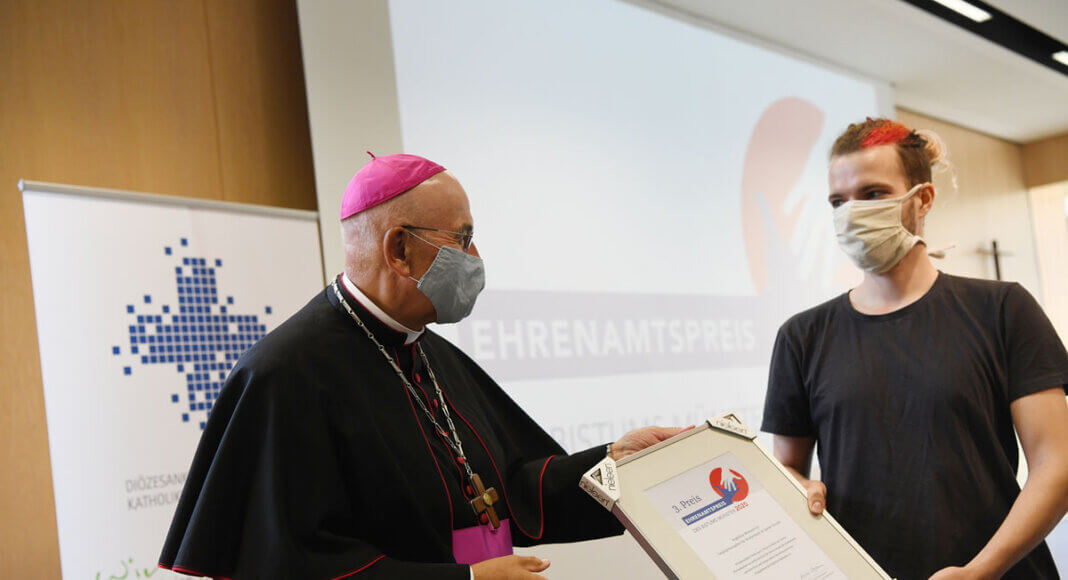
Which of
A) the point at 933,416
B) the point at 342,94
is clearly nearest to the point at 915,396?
the point at 933,416

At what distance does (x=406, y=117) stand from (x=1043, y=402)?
2.38 meters

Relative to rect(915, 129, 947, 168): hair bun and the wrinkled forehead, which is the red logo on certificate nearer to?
the wrinkled forehead

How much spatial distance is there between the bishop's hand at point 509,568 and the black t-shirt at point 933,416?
73cm

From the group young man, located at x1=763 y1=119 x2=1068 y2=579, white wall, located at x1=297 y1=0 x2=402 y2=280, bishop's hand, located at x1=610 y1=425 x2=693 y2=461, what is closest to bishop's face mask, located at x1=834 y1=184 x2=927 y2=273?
young man, located at x1=763 y1=119 x2=1068 y2=579

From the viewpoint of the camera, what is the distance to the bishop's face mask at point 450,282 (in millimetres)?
1557

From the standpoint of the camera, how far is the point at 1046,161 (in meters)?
8.28

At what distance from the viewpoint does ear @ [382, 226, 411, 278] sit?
5.08ft

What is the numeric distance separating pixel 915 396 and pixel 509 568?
90 centimetres

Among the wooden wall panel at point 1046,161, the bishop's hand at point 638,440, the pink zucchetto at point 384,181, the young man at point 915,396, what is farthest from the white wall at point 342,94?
the wooden wall panel at point 1046,161

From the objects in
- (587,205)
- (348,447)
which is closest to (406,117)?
(587,205)

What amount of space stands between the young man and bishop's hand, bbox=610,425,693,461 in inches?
11.2

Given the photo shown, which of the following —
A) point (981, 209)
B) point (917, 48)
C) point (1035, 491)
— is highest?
point (917, 48)

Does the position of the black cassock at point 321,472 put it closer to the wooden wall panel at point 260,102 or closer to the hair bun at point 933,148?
the hair bun at point 933,148

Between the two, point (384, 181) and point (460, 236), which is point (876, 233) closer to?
point (460, 236)
